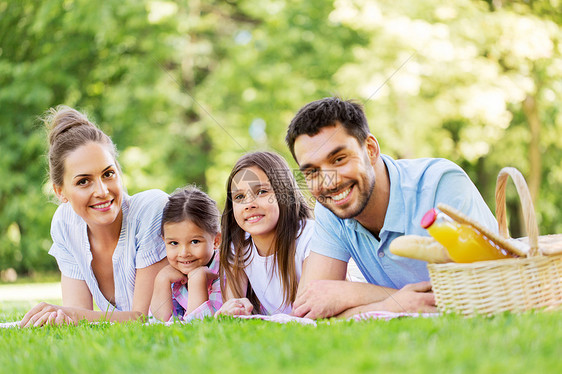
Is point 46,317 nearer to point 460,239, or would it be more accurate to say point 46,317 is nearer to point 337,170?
point 337,170

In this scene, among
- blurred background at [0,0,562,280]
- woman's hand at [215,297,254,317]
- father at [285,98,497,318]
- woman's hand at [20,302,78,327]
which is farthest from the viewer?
blurred background at [0,0,562,280]

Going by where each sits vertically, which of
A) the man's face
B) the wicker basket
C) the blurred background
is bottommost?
the wicker basket

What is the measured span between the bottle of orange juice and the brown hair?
2.54 metres

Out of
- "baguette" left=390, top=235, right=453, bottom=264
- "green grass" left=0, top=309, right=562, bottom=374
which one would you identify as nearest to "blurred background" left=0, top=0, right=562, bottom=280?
"baguette" left=390, top=235, right=453, bottom=264

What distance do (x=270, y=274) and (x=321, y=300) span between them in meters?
0.90

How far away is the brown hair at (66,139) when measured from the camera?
4391 millimetres

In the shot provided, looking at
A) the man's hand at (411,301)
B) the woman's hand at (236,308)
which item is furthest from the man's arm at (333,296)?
the woman's hand at (236,308)

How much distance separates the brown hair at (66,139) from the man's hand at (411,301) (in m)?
2.33

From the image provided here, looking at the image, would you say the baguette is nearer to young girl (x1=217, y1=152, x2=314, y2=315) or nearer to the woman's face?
young girl (x1=217, y1=152, x2=314, y2=315)

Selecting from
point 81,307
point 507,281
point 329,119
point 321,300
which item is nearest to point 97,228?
point 81,307

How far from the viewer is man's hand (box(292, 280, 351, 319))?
349 centimetres

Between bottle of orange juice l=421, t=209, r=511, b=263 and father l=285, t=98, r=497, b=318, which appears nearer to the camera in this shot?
bottle of orange juice l=421, t=209, r=511, b=263

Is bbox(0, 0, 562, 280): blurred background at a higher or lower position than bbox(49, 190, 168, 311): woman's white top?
higher

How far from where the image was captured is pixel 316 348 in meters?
2.46
